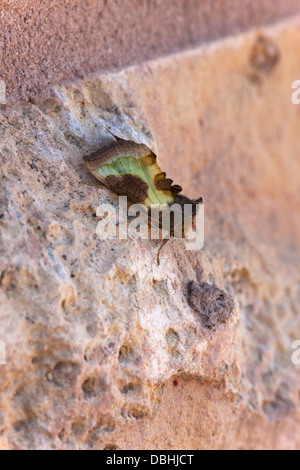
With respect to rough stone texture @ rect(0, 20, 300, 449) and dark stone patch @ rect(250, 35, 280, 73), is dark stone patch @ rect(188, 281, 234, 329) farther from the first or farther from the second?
dark stone patch @ rect(250, 35, 280, 73)

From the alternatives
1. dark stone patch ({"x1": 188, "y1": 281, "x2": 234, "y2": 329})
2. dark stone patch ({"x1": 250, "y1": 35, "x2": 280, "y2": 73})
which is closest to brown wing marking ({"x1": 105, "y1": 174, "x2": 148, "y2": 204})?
dark stone patch ({"x1": 188, "y1": 281, "x2": 234, "y2": 329})

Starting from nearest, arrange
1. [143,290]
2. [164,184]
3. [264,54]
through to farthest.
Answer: [143,290]
[164,184]
[264,54]

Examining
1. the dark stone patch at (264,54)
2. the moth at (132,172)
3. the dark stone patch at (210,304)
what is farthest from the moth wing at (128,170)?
the dark stone patch at (264,54)

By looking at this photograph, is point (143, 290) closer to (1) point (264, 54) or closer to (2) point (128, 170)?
(2) point (128, 170)

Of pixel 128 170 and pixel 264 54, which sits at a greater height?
pixel 264 54

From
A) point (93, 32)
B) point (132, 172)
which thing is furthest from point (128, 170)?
point (93, 32)

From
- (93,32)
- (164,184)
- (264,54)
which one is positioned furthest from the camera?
(264,54)

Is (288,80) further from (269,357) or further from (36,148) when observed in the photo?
(36,148)
